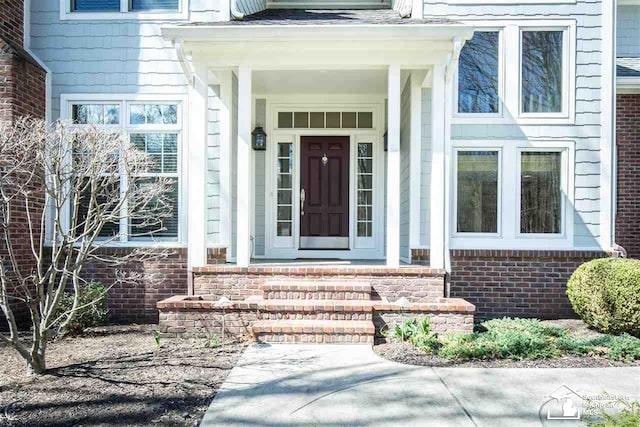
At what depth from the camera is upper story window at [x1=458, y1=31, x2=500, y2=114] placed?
6.36m

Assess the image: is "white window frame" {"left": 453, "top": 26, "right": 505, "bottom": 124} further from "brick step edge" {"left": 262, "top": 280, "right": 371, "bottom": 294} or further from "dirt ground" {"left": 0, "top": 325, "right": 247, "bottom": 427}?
"dirt ground" {"left": 0, "top": 325, "right": 247, "bottom": 427}

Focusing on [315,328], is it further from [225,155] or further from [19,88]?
[19,88]

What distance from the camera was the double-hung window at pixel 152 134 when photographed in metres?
6.45

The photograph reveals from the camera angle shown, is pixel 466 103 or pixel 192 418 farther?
pixel 466 103

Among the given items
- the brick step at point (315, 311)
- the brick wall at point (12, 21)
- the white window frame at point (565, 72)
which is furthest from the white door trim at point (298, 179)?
the brick wall at point (12, 21)

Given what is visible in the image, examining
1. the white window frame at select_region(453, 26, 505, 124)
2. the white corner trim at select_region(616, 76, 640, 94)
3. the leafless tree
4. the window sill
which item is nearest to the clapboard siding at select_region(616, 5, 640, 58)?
the white corner trim at select_region(616, 76, 640, 94)

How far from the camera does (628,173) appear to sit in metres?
8.34

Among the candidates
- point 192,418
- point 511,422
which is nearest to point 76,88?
point 192,418

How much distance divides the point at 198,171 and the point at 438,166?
9.64ft

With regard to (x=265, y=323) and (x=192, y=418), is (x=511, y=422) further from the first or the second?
(x=265, y=323)

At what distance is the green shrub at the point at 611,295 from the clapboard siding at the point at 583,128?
101 cm

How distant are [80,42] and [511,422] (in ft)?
22.3

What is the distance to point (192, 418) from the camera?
304cm

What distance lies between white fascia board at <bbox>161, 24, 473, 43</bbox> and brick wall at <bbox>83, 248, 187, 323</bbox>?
2.80 meters
